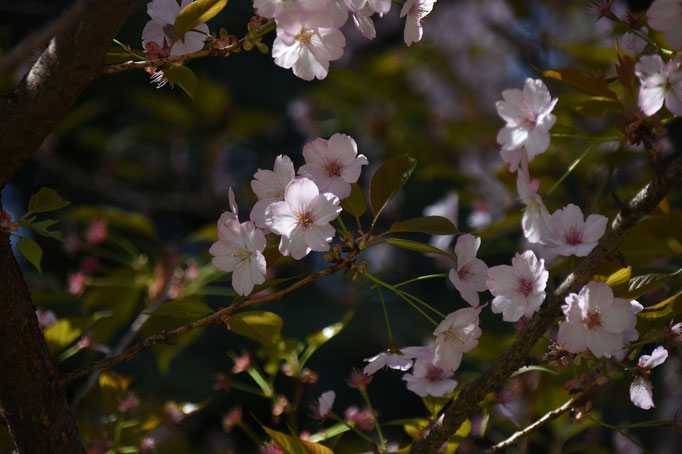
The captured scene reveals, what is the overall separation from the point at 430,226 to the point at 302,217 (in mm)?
118

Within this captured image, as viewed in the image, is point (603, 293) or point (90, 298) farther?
point (90, 298)

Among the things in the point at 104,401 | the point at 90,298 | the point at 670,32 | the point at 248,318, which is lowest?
the point at 90,298

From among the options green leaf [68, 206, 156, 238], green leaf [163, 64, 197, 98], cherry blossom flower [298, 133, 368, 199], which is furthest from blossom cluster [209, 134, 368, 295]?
green leaf [68, 206, 156, 238]

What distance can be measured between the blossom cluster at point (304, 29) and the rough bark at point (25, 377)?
24cm

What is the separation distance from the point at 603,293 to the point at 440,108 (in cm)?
229

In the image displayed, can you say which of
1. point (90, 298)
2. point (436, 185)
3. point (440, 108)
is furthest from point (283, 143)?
point (90, 298)

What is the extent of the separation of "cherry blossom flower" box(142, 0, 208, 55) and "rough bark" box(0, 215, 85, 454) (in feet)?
0.76

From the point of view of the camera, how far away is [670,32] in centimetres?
57

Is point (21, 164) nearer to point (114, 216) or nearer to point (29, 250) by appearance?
point (29, 250)

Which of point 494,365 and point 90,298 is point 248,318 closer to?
point 494,365

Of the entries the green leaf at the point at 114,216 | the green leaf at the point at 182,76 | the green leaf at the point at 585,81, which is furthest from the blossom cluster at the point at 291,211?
the green leaf at the point at 114,216

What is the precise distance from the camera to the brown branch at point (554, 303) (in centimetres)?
58

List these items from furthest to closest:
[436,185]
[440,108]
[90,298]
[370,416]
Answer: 1. [440,108]
2. [436,185]
3. [90,298]
4. [370,416]

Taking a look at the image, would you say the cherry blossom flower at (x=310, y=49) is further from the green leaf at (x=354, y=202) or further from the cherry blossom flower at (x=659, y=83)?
the cherry blossom flower at (x=659, y=83)
